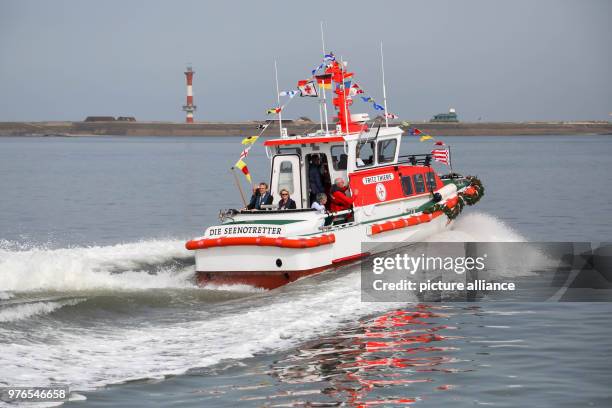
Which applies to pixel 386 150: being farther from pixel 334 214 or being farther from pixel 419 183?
pixel 334 214

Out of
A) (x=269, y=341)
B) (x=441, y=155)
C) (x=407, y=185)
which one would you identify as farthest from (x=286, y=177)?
(x=269, y=341)

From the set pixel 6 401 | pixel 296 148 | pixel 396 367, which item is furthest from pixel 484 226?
pixel 6 401

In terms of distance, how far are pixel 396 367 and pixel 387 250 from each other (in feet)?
24.4

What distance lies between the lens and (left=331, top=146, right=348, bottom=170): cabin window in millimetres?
19375

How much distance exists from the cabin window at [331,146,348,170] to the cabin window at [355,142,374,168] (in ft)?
0.89

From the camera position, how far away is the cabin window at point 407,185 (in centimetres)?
2027

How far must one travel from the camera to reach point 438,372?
11.6 metres

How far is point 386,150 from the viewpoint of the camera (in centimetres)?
2027

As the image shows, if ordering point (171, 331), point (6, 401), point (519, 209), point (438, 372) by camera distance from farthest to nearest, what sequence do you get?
1. point (519, 209)
2. point (171, 331)
3. point (438, 372)
4. point (6, 401)

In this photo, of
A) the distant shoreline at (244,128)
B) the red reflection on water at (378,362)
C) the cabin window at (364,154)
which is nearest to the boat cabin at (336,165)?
the cabin window at (364,154)

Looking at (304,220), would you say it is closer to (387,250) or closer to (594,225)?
(387,250)

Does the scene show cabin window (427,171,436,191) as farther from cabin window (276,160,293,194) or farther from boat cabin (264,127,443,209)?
cabin window (276,160,293,194)

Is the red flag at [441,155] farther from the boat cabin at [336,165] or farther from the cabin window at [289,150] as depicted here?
the cabin window at [289,150]

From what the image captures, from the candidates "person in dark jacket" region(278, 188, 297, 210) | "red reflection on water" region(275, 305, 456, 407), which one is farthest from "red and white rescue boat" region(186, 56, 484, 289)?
"red reflection on water" region(275, 305, 456, 407)
